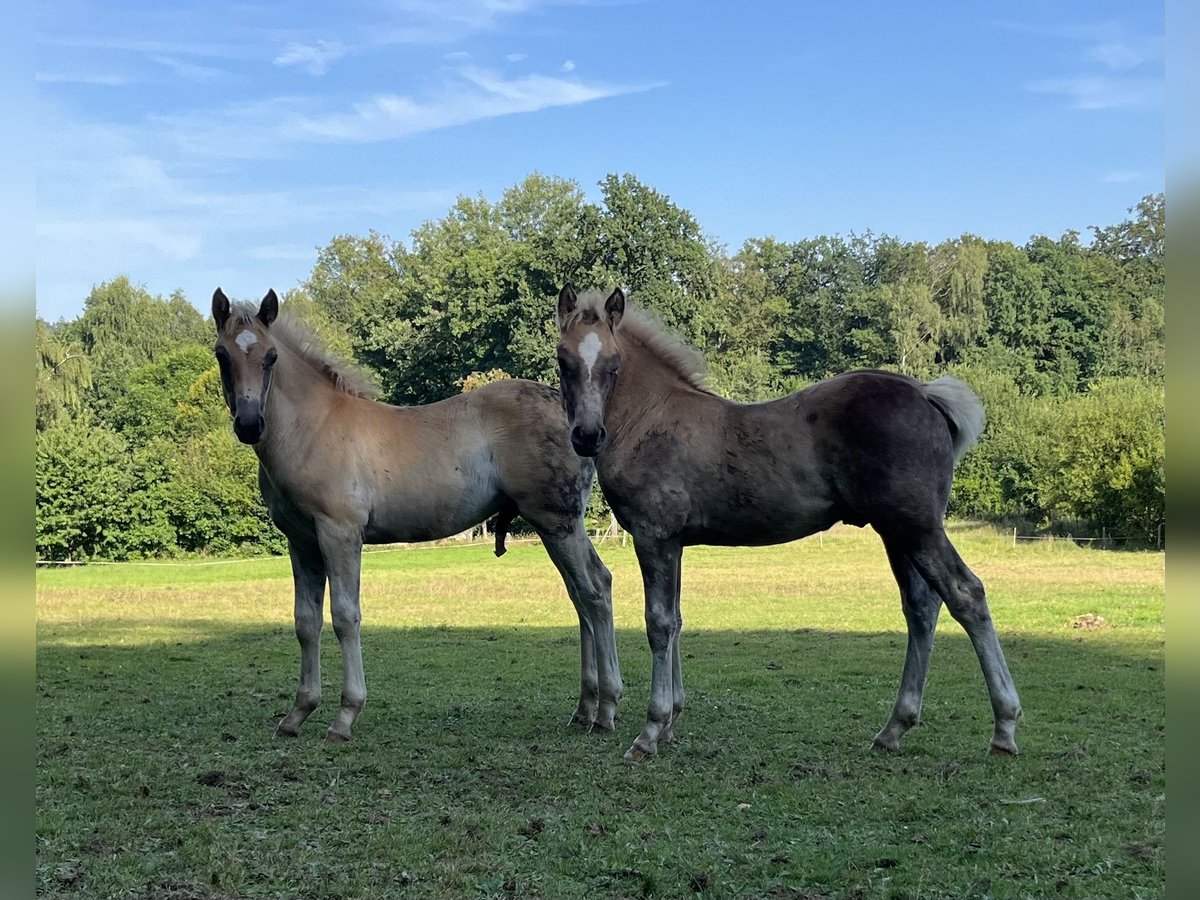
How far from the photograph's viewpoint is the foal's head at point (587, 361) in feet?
22.2

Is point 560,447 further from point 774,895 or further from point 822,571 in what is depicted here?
point 822,571

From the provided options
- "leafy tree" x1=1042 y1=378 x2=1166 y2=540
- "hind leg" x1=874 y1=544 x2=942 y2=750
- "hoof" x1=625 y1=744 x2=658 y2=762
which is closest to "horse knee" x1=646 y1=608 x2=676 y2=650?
"hoof" x1=625 y1=744 x2=658 y2=762

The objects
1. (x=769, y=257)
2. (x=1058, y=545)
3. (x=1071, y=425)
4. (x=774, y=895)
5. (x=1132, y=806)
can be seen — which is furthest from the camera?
(x=769, y=257)

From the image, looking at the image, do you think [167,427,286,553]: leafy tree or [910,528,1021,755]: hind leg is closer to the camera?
[910,528,1021,755]: hind leg

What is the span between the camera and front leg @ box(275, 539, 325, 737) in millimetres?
7941

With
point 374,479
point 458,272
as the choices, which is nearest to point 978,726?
point 374,479

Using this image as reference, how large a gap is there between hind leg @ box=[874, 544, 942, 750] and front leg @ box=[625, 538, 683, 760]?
4.92ft

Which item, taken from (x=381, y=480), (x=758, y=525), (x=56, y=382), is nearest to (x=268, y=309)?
(x=381, y=480)

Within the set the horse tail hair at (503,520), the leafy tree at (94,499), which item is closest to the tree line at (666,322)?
the leafy tree at (94,499)

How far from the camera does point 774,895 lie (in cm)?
427

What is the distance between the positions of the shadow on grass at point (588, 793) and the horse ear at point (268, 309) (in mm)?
3177

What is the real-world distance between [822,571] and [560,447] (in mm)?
22212

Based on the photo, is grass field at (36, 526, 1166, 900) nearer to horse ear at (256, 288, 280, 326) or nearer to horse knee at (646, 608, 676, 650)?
horse knee at (646, 608, 676, 650)

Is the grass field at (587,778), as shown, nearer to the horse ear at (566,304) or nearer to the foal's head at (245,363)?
the foal's head at (245,363)
